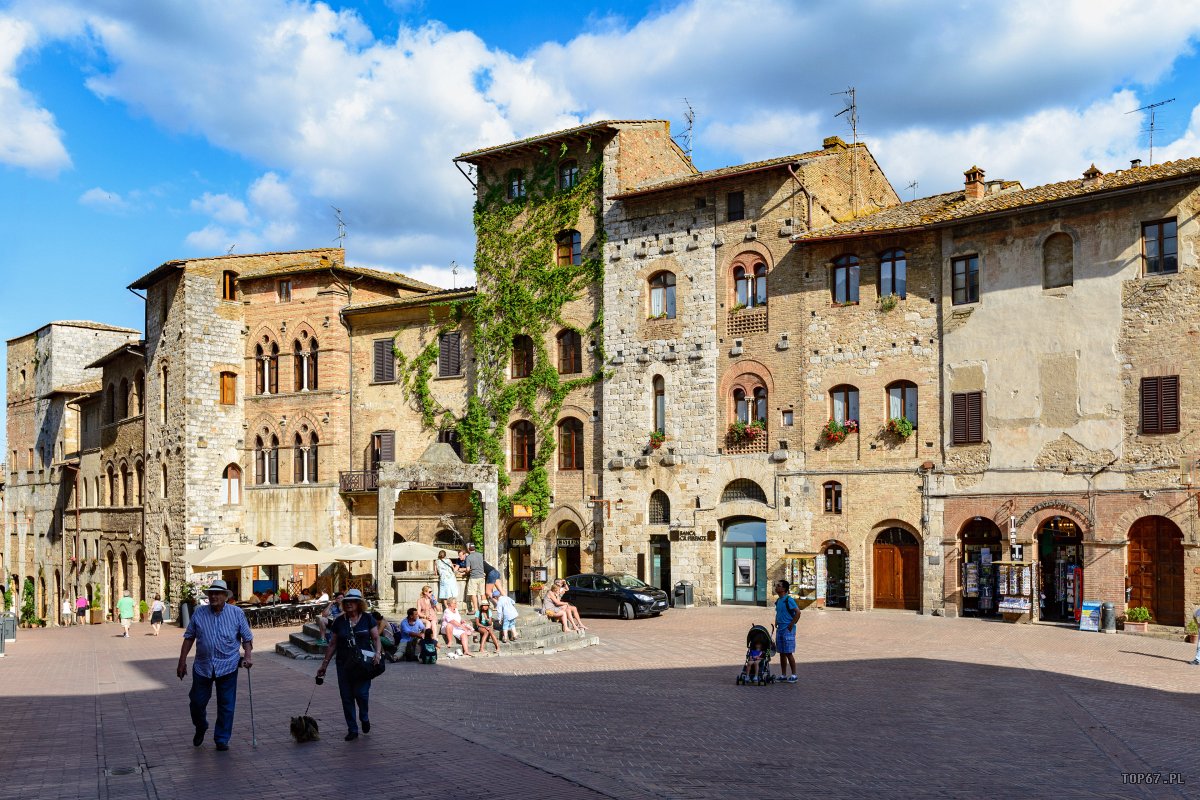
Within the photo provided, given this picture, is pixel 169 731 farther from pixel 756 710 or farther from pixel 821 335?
pixel 821 335

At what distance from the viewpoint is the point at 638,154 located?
124 feet

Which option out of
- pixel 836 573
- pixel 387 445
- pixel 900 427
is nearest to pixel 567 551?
pixel 387 445

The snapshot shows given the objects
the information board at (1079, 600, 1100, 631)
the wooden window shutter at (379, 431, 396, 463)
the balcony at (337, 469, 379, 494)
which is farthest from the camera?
the wooden window shutter at (379, 431, 396, 463)

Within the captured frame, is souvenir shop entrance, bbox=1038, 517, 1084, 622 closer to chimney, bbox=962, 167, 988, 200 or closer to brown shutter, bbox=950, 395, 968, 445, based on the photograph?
brown shutter, bbox=950, 395, 968, 445

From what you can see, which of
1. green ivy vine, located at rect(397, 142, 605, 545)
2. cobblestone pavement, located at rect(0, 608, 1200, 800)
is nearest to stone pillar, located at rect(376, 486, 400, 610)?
green ivy vine, located at rect(397, 142, 605, 545)

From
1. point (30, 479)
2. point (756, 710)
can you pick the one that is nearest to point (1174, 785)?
point (756, 710)

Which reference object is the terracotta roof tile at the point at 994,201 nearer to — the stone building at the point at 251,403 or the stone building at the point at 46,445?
the stone building at the point at 251,403

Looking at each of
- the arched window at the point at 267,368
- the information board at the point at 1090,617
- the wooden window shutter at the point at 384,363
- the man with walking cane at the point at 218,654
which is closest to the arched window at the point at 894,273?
the information board at the point at 1090,617

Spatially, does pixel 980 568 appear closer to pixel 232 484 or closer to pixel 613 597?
pixel 613 597

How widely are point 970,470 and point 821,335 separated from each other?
5847mm

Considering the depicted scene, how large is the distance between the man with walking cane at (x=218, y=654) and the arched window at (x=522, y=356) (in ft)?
88.7

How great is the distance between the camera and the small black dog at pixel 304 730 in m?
12.5

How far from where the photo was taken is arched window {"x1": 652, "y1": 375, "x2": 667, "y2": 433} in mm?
36094

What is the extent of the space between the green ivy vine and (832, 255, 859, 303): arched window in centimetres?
809
